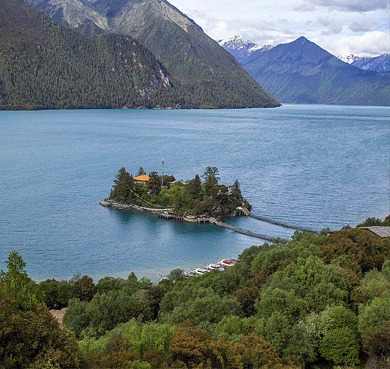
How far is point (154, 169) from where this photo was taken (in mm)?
87188

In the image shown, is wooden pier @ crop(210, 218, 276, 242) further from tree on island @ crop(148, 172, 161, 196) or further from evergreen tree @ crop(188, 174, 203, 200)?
tree on island @ crop(148, 172, 161, 196)

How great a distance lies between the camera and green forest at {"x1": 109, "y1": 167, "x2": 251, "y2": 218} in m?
61.9

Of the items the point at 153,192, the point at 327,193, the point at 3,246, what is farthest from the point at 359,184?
the point at 3,246

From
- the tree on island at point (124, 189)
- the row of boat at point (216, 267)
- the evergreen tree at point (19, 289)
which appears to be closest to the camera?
the evergreen tree at point (19, 289)

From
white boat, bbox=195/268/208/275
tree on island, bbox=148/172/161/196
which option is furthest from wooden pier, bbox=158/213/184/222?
white boat, bbox=195/268/208/275

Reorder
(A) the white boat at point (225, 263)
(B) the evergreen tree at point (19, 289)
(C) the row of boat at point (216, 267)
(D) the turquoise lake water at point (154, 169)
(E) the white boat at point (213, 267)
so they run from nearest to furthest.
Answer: (B) the evergreen tree at point (19, 289) < (C) the row of boat at point (216, 267) < (E) the white boat at point (213, 267) < (A) the white boat at point (225, 263) < (D) the turquoise lake water at point (154, 169)

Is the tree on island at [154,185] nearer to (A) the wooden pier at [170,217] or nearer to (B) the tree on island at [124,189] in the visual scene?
(B) the tree on island at [124,189]

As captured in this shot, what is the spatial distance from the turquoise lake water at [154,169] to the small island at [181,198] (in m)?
1.98

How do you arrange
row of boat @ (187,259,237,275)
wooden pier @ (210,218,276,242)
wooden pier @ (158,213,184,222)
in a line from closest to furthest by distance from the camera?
row of boat @ (187,259,237,275) → wooden pier @ (210,218,276,242) → wooden pier @ (158,213,184,222)

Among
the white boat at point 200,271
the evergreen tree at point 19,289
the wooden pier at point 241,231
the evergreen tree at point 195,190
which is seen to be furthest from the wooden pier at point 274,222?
the evergreen tree at point 19,289

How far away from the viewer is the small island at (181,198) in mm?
61562

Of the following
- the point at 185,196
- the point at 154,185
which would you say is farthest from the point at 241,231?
the point at 154,185

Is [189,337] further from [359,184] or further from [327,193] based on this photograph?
[359,184]

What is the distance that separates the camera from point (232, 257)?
47031 mm
